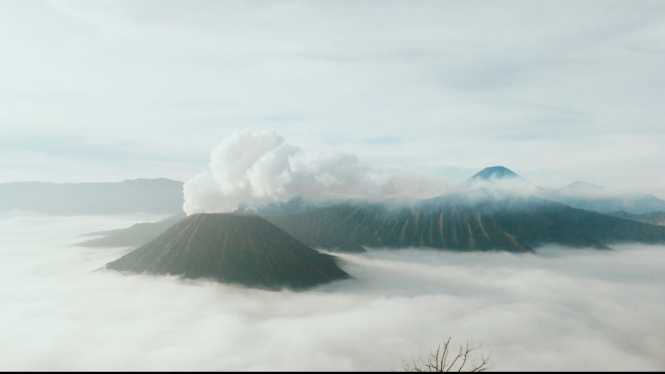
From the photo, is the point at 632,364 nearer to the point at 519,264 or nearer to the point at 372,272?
the point at 372,272

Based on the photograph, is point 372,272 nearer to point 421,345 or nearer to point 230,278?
point 230,278

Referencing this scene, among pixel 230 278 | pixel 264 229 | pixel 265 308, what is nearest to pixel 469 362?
pixel 265 308

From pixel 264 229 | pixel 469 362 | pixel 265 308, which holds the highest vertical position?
pixel 264 229

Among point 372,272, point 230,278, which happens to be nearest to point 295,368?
point 230,278

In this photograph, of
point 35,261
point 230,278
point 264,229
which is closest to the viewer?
point 230,278

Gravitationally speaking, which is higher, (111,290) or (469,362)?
(111,290)

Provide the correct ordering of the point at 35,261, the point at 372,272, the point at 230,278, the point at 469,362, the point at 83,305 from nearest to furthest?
the point at 469,362, the point at 83,305, the point at 230,278, the point at 372,272, the point at 35,261

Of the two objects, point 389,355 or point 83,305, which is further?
point 83,305
